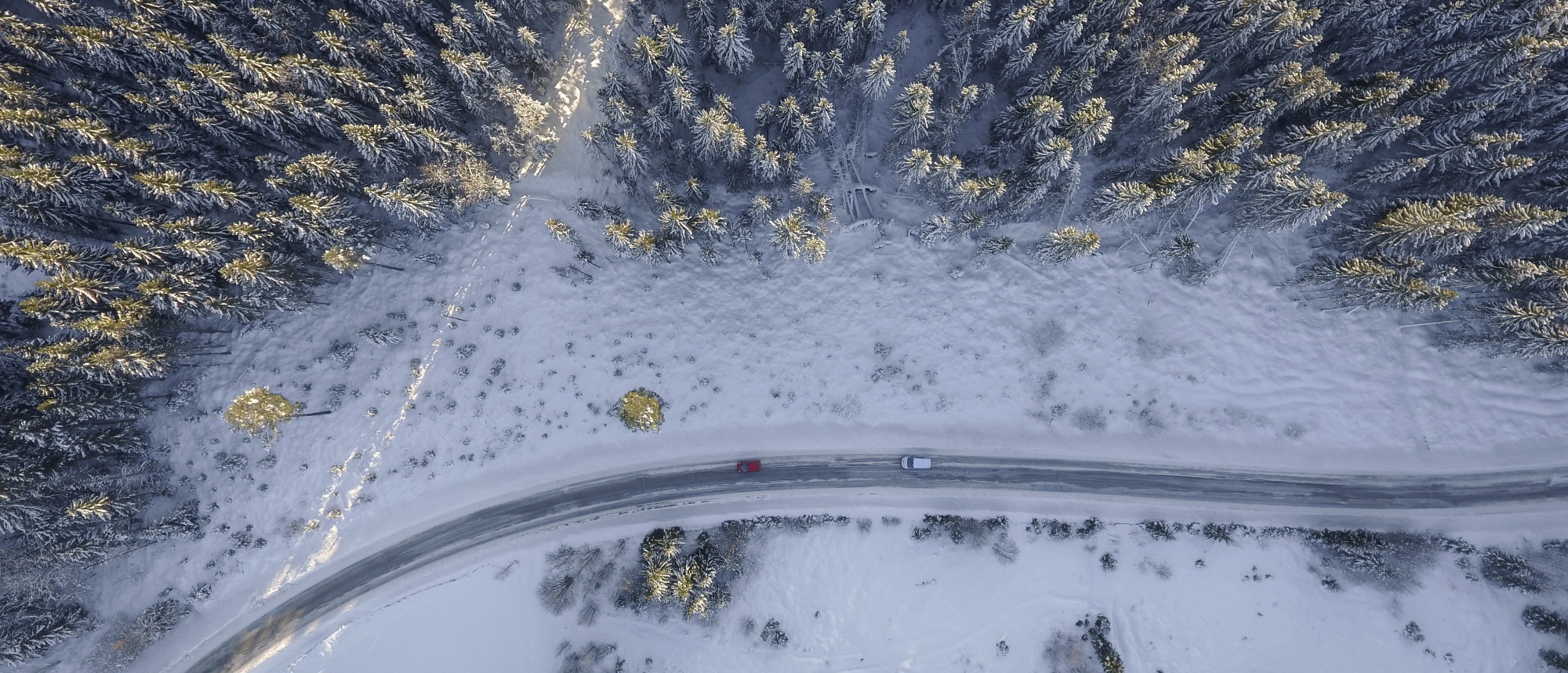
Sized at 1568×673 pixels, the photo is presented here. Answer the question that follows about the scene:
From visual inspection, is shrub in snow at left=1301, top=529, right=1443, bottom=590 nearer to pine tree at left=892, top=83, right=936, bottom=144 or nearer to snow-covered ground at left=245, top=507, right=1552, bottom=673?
snow-covered ground at left=245, top=507, right=1552, bottom=673

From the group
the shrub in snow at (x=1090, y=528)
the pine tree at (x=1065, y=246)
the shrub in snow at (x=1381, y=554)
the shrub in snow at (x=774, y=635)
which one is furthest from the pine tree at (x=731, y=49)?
the shrub in snow at (x=1381, y=554)

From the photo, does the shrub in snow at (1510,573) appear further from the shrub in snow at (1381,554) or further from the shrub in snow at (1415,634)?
the shrub in snow at (1415,634)

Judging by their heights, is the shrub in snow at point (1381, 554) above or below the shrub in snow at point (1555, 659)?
above

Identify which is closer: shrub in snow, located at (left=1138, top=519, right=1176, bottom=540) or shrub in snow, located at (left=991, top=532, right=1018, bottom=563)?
shrub in snow, located at (left=1138, top=519, right=1176, bottom=540)

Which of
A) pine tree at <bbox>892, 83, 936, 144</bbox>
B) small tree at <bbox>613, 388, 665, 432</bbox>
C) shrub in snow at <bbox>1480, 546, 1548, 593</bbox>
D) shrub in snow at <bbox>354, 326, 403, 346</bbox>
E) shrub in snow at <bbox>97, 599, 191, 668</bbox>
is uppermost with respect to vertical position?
pine tree at <bbox>892, 83, 936, 144</bbox>

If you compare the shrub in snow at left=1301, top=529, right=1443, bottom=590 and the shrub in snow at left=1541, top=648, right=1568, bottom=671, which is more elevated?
the shrub in snow at left=1301, top=529, right=1443, bottom=590

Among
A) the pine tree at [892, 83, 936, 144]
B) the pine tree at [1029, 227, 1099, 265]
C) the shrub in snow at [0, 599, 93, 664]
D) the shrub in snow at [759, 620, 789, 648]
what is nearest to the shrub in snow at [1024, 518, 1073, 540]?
the pine tree at [1029, 227, 1099, 265]

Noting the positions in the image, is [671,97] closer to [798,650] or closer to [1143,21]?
[1143,21]

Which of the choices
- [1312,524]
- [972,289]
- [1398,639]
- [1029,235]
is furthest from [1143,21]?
[1398,639]
